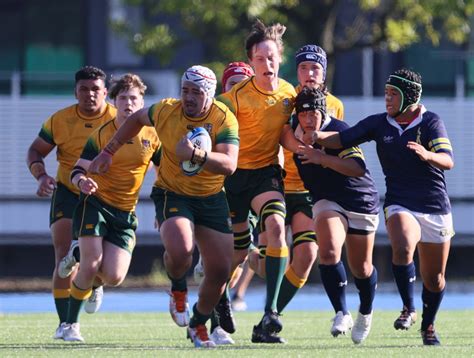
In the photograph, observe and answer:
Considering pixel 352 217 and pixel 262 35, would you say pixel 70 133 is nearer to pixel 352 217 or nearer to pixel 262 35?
pixel 262 35

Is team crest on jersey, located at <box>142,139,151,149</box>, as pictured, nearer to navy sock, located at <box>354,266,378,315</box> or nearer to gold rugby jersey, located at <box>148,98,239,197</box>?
gold rugby jersey, located at <box>148,98,239,197</box>

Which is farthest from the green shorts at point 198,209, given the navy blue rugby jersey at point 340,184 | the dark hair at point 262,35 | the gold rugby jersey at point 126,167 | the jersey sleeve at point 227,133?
the dark hair at point 262,35

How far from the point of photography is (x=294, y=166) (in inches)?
468

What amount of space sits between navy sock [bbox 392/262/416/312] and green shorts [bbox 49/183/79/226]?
2.83 metres

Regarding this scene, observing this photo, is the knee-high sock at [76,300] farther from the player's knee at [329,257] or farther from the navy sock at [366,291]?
the navy sock at [366,291]

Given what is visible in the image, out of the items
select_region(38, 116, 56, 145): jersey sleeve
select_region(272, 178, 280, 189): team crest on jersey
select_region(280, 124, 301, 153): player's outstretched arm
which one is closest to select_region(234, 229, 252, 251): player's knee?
select_region(272, 178, 280, 189): team crest on jersey

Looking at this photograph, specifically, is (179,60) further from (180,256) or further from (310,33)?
(180,256)

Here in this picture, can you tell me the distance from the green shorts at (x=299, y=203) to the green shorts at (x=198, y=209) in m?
1.52

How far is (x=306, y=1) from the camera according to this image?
77.0 ft

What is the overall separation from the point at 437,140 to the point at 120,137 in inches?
90.6

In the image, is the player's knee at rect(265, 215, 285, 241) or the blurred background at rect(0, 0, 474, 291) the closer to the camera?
the player's knee at rect(265, 215, 285, 241)

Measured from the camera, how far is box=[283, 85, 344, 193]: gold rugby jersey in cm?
1177

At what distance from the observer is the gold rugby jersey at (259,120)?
36.7 feet

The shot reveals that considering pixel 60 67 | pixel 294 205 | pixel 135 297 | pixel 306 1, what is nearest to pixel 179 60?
pixel 60 67
